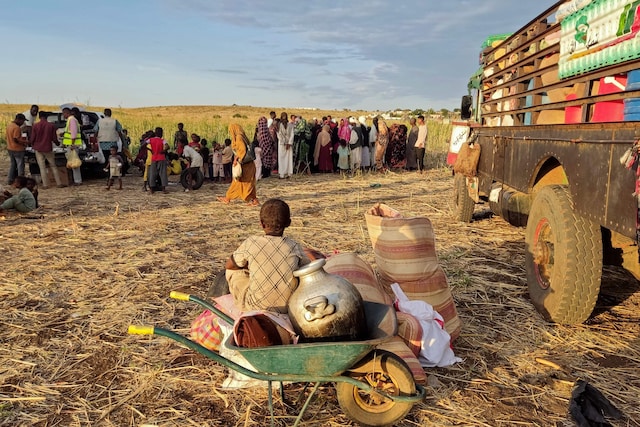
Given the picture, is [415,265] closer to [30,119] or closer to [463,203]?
[463,203]

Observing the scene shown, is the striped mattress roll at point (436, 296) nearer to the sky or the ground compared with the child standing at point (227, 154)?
nearer to the ground

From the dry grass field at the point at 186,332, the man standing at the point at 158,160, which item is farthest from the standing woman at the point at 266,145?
the dry grass field at the point at 186,332

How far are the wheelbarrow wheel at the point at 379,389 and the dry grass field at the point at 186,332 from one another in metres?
0.18

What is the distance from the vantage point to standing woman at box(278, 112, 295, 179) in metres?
14.9

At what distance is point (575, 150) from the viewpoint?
137 inches

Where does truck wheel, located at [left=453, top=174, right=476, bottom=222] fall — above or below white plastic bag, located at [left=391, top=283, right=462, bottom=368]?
above

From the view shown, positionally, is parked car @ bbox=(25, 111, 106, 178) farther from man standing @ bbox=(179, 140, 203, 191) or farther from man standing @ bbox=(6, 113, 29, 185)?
man standing @ bbox=(179, 140, 203, 191)

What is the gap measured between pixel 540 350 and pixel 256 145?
12.7 metres

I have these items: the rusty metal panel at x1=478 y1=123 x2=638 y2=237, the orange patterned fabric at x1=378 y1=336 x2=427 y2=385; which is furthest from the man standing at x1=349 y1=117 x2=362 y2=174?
the orange patterned fabric at x1=378 y1=336 x2=427 y2=385

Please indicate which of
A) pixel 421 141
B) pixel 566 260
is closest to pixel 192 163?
pixel 421 141

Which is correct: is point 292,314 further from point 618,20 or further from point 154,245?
point 154,245

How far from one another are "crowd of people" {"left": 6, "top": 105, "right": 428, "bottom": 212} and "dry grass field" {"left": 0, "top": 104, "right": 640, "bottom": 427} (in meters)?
3.66

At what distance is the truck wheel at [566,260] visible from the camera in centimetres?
358

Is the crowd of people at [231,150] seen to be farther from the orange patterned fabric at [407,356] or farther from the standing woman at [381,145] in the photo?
the orange patterned fabric at [407,356]
